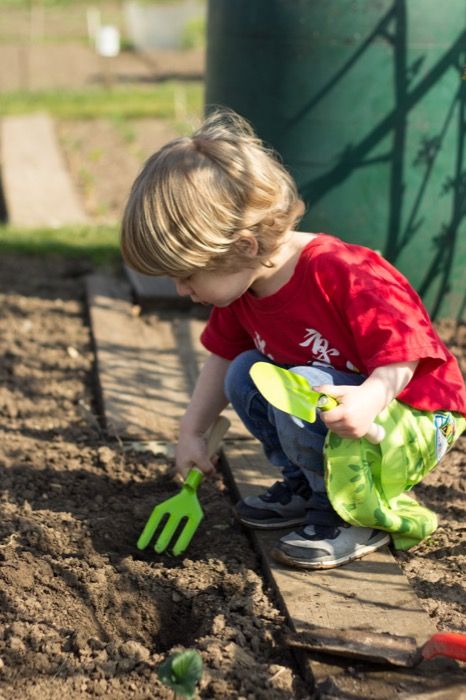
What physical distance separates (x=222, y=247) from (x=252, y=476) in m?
0.88

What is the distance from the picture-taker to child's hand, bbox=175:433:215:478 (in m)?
2.86

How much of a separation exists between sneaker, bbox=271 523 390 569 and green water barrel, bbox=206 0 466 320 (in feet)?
5.75

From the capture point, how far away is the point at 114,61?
1581cm

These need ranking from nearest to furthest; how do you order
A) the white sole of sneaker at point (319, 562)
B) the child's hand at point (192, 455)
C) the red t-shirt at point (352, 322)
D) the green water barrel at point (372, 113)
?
1. the red t-shirt at point (352, 322)
2. the white sole of sneaker at point (319, 562)
3. the child's hand at point (192, 455)
4. the green water barrel at point (372, 113)

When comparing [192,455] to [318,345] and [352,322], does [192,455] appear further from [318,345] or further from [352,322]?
[352,322]

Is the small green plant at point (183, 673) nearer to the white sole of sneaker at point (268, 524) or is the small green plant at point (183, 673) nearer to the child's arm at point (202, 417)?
the white sole of sneaker at point (268, 524)

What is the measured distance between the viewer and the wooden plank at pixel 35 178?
6.58 meters

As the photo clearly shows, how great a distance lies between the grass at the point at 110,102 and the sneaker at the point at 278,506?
7.50 m

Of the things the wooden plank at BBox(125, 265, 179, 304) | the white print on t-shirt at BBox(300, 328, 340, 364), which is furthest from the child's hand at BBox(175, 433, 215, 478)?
the wooden plank at BBox(125, 265, 179, 304)

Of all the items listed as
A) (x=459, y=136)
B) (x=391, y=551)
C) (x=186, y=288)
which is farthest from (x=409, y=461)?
(x=459, y=136)

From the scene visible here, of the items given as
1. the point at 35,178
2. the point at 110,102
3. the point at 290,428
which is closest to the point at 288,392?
the point at 290,428

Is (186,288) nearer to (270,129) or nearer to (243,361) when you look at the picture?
(243,361)

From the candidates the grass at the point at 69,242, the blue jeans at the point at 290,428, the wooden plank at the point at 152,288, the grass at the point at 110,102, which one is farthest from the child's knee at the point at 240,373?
the grass at the point at 110,102

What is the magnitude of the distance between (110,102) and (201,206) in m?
8.83
